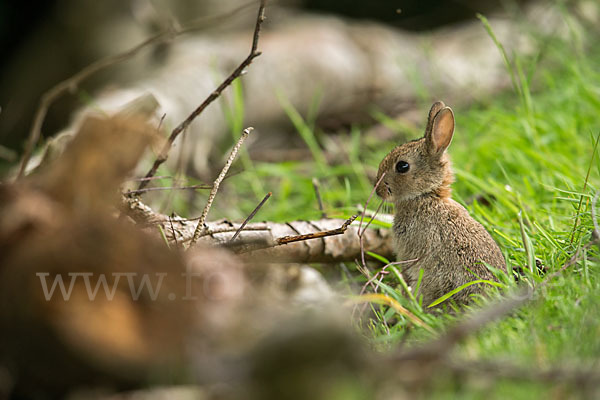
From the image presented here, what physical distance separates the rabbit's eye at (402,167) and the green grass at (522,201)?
1.20 ft

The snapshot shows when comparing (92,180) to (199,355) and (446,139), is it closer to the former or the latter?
(199,355)

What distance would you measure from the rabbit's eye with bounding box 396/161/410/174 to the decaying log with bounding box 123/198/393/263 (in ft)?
1.17

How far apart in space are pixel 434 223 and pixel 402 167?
465 millimetres

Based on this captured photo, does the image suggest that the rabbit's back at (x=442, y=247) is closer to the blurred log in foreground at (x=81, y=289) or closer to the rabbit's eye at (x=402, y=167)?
the rabbit's eye at (x=402, y=167)

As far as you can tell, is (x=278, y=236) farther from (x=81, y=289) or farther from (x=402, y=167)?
(x=81, y=289)

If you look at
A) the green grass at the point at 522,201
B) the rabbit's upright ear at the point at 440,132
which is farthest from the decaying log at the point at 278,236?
the rabbit's upright ear at the point at 440,132

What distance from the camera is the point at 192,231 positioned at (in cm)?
279

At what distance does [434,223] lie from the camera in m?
3.18

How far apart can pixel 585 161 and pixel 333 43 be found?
4.44 metres

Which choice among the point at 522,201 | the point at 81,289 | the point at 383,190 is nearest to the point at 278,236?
the point at 383,190

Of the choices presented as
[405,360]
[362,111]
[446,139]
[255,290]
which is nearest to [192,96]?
[362,111]

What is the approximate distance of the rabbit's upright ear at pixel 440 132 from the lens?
3357 millimetres

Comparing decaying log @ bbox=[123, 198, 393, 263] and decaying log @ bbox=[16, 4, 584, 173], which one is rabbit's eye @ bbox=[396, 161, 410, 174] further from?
decaying log @ bbox=[16, 4, 584, 173]

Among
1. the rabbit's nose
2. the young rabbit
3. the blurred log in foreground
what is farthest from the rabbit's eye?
the blurred log in foreground
